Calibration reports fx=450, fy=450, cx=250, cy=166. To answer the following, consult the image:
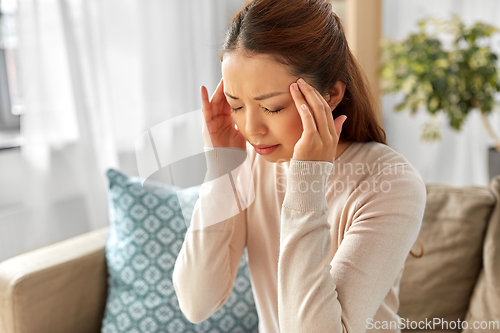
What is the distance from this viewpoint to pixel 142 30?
221 centimetres

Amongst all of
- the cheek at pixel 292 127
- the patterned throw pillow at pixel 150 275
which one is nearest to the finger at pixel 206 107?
the cheek at pixel 292 127

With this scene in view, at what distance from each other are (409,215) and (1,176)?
1474 millimetres

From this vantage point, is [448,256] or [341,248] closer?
[341,248]

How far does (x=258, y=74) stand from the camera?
785 millimetres

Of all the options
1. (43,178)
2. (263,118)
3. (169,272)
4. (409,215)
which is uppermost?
(263,118)

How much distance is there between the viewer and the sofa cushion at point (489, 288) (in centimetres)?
123

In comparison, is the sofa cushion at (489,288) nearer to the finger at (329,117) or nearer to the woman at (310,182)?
the woman at (310,182)

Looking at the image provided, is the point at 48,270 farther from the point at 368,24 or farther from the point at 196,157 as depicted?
the point at 368,24

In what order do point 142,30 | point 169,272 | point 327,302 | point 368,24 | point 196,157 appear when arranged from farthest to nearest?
1. point 368,24
2. point 142,30
3. point 169,272
4. point 196,157
5. point 327,302

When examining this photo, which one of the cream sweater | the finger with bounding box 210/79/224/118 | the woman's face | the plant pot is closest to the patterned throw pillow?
the cream sweater

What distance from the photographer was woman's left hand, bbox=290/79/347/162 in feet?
2.56

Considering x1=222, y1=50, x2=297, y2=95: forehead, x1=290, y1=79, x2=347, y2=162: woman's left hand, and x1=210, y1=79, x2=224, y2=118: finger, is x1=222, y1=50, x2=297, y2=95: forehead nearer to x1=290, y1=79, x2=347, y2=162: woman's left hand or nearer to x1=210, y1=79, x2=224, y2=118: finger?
x1=290, y1=79, x2=347, y2=162: woman's left hand

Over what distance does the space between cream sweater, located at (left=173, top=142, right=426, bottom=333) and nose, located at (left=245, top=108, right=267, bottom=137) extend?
0.31 ft

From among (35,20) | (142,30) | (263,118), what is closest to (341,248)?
(263,118)
